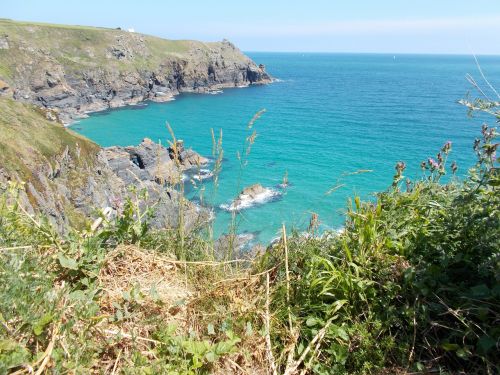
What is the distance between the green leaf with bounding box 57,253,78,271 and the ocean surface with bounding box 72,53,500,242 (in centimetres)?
1738

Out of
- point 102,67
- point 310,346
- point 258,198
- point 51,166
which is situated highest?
point 310,346

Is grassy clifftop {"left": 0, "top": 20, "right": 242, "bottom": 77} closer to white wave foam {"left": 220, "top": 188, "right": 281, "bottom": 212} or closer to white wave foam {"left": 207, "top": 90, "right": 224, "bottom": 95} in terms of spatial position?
white wave foam {"left": 207, "top": 90, "right": 224, "bottom": 95}

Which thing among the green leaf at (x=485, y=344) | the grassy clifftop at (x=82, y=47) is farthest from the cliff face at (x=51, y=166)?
Result: the grassy clifftop at (x=82, y=47)

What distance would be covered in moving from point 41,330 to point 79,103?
85081mm

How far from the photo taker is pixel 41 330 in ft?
7.86

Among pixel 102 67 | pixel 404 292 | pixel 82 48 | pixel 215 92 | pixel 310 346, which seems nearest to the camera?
pixel 310 346

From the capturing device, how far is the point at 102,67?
300 feet

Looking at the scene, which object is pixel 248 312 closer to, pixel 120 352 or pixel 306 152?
pixel 120 352

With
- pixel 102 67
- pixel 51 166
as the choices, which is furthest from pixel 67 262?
pixel 102 67

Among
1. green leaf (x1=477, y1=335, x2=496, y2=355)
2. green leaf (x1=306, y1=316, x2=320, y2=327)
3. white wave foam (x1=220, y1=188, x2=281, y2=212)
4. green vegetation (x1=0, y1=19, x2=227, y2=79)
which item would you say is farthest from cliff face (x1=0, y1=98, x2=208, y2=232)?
green vegetation (x1=0, y1=19, x2=227, y2=79)

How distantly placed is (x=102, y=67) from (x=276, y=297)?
3905 inches

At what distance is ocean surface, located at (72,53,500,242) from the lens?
1417 inches

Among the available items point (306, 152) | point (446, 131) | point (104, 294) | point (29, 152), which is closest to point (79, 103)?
point (306, 152)

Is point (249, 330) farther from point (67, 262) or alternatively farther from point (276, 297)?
point (67, 262)
